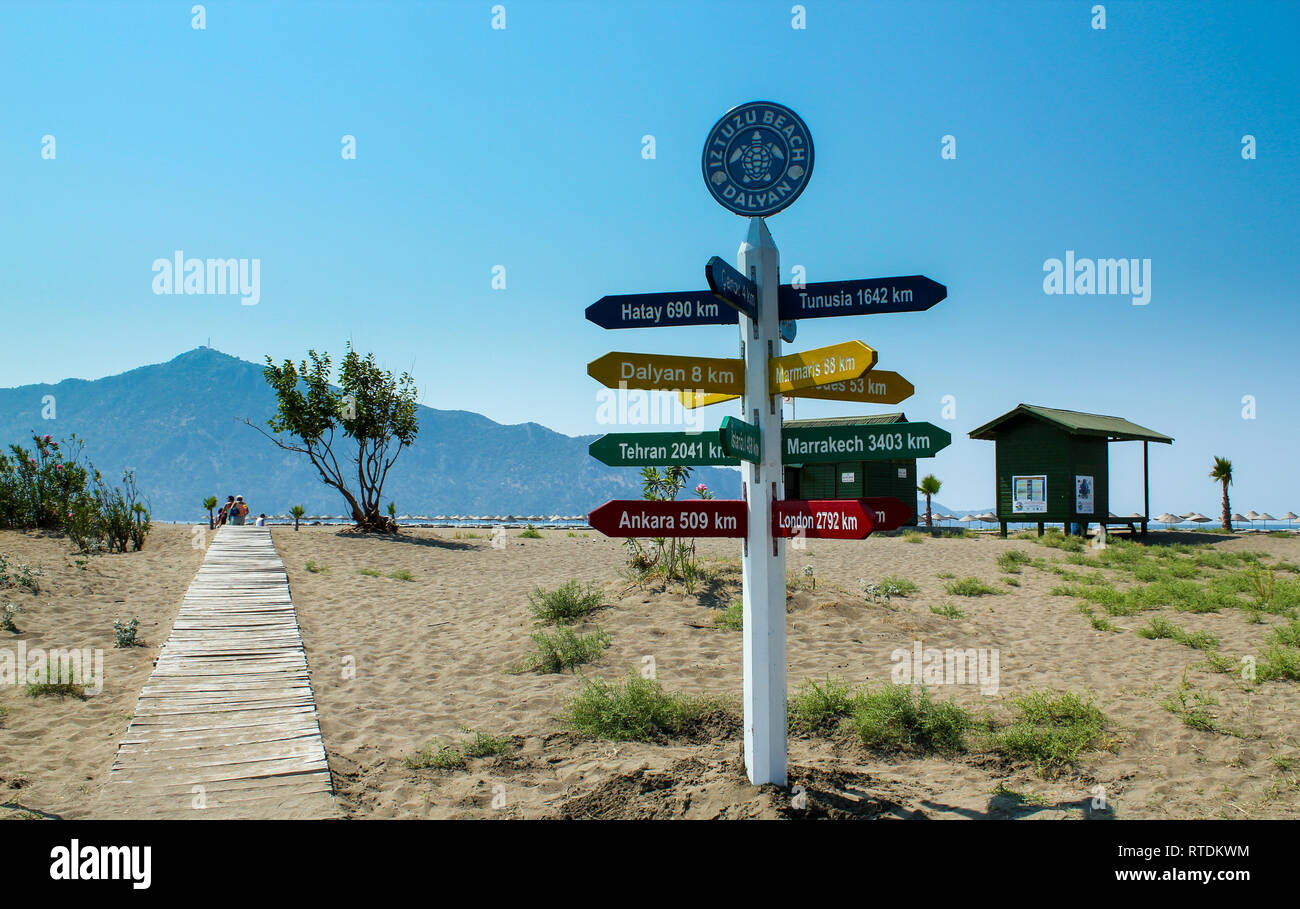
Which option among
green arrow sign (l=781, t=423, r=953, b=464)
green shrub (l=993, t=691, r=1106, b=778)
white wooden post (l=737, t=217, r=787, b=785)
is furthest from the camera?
green shrub (l=993, t=691, r=1106, b=778)

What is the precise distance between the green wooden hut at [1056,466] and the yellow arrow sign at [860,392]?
2490cm

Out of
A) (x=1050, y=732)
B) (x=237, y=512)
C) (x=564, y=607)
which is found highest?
(x=237, y=512)

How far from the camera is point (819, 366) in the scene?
4.13m

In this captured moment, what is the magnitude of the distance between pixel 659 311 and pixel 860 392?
1.38m

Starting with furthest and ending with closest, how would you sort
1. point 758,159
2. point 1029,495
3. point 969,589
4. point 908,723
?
1. point 1029,495
2. point 969,589
3. point 908,723
4. point 758,159

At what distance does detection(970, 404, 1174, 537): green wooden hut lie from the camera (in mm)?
26453

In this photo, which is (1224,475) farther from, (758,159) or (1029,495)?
(758,159)

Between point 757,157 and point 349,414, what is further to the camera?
point 349,414

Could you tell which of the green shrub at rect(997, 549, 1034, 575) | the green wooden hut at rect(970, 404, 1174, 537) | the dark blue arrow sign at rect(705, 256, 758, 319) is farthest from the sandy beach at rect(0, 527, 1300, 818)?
the green wooden hut at rect(970, 404, 1174, 537)

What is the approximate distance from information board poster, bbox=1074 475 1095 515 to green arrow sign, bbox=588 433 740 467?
26.7 metres

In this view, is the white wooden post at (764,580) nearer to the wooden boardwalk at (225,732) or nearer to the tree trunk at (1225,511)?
the wooden boardwalk at (225,732)

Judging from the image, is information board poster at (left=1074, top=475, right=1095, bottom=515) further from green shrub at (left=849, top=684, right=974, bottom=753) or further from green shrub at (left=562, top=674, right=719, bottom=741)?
green shrub at (left=562, top=674, right=719, bottom=741)

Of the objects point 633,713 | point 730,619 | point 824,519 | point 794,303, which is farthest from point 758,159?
point 730,619
